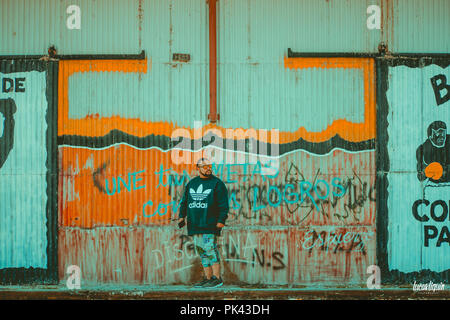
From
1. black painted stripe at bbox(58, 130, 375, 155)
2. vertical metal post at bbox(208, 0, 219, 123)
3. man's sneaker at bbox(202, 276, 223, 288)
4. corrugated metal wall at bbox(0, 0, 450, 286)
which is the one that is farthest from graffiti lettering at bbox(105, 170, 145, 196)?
man's sneaker at bbox(202, 276, 223, 288)

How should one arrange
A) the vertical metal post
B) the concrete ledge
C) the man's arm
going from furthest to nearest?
the vertical metal post < the man's arm < the concrete ledge

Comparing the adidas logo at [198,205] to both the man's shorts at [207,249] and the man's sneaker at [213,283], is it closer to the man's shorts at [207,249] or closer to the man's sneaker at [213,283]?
the man's shorts at [207,249]

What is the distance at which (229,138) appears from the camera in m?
10.9

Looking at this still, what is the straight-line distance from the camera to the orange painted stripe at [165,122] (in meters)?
10.9

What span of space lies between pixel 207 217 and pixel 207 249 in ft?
1.81

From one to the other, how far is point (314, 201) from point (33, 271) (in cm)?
519

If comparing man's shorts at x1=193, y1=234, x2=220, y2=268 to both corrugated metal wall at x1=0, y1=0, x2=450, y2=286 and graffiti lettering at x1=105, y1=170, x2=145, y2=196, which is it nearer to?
corrugated metal wall at x1=0, y1=0, x2=450, y2=286

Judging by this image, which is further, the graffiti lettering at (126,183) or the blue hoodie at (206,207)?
the graffiti lettering at (126,183)

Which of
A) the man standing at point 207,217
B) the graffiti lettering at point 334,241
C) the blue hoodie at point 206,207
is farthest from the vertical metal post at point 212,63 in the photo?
the graffiti lettering at point 334,241

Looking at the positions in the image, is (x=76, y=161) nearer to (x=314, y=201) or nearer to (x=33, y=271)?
(x=33, y=271)

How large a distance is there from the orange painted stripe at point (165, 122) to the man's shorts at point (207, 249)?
5.97 ft

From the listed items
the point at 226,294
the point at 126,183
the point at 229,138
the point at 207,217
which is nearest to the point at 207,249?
the point at 207,217

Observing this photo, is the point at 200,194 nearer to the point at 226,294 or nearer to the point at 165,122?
the point at 165,122

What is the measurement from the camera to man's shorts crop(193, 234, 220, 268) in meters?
10.5
